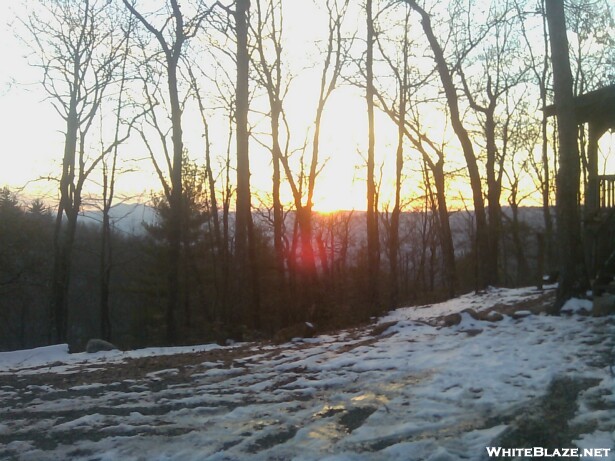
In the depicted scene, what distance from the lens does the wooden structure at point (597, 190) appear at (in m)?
13.0

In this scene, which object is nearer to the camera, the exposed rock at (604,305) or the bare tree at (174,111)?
the exposed rock at (604,305)

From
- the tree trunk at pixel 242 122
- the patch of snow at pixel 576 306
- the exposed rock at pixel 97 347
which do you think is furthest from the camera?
A: the tree trunk at pixel 242 122

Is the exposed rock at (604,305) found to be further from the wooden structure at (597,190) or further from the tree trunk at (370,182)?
the tree trunk at (370,182)

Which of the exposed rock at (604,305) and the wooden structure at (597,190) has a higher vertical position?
the wooden structure at (597,190)

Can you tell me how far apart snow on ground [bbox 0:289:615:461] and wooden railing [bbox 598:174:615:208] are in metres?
4.07

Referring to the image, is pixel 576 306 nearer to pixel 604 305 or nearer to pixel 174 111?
pixel 604 305

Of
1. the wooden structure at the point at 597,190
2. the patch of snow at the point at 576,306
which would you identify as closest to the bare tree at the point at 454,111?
the wooden structure at the point at 597,190

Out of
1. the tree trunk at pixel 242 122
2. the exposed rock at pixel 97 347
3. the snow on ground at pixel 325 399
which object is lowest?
the exposed rock at pixel 97 347

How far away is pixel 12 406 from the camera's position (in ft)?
24.9

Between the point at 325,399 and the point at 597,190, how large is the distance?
34.7 feet

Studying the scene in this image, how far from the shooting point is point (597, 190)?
49.0ft

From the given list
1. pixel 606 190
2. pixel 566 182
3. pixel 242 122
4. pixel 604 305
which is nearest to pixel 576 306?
pixel 604 305

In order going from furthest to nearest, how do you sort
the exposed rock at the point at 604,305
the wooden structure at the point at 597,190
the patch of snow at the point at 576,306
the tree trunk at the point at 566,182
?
the wooden structure at the point at 597,190
the tree trunk at the point at 566,182
the patch of snow at the point at 576,306
the exposed rock at the point at 604,305

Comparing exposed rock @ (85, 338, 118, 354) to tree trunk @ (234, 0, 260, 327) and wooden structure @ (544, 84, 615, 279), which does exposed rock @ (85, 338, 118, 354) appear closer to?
tree trunk @ (234, 0, 260, 327)
